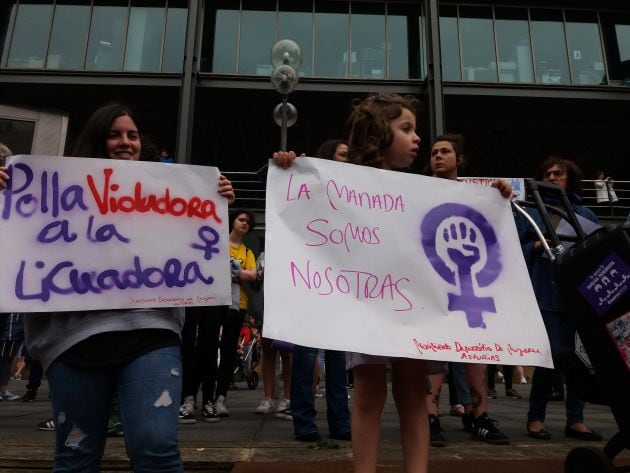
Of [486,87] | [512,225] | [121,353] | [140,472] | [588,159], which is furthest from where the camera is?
[588,159]

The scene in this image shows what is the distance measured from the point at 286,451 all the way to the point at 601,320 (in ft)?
5.93

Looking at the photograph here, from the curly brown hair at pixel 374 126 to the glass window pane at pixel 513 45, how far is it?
13289mm

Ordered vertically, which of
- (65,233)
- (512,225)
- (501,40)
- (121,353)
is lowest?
(121,353)

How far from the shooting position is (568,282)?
6.45 feet

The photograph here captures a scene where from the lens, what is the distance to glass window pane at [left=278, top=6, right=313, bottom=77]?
46.6 ft

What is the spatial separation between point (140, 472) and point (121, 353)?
13.0 inches

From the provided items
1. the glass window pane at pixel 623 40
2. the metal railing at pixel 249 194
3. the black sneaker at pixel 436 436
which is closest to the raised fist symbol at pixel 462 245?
the black sneaker at pixel 436 436

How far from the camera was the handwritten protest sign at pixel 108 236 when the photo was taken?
1.71 meters

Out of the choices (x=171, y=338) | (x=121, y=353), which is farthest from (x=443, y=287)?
(x=121, y=353)

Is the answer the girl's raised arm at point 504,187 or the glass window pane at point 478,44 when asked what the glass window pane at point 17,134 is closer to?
the glass window pane at point 478,44

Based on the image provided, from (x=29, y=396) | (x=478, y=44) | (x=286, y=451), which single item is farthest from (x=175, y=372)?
(x=478, y=44)

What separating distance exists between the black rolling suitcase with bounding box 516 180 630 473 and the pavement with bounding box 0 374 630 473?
69cm

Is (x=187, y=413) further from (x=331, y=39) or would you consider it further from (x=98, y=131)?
(x=331, y=39)

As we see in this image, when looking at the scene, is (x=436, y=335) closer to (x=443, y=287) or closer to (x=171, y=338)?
(x=443, y=287)
